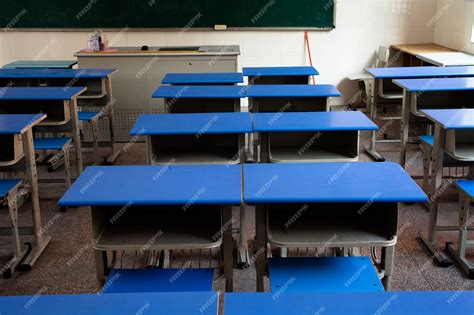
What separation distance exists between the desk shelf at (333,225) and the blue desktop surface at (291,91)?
1717 mm

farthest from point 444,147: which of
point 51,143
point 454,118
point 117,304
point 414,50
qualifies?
point 414,50

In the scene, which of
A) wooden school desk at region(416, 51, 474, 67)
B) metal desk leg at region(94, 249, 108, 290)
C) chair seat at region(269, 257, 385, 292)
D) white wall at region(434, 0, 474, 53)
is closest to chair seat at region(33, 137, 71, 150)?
metal desk leg at region(94, 249, 108, 290)

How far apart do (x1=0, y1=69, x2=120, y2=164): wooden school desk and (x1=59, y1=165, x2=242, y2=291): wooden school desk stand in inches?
110

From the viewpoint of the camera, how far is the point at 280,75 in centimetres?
527

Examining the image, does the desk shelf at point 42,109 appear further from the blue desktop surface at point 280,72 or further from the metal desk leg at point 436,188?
the metal desk leg at point 436,188

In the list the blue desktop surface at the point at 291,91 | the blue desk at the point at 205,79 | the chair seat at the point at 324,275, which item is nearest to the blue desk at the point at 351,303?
the chair seat at the point at 324,275

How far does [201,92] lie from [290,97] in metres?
0.73

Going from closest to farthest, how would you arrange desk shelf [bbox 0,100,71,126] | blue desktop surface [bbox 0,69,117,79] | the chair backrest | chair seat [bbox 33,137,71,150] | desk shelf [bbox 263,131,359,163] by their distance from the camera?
desk shelf [bbox 263,131,359,163], chair seat [bbox 33,137,71,150], desk shelf [bbox 0,100,71,126], blue desktop surface [bbox 0,69,117,79], the chair backrest

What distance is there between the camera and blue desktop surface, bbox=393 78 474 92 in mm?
4066

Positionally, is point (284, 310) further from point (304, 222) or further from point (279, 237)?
point (304, 222)

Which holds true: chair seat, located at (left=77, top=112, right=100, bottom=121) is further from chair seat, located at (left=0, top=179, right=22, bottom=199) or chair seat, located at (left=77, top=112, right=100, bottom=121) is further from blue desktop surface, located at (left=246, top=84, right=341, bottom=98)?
chair seat, located at (left=0, top=179, right=22, bottom=199)

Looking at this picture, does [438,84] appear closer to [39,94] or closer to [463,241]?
[463,241]

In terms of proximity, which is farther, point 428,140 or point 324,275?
point 428,140

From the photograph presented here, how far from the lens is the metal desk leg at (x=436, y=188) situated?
129 inches
